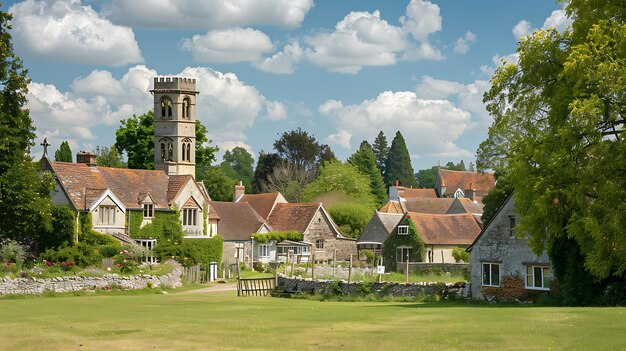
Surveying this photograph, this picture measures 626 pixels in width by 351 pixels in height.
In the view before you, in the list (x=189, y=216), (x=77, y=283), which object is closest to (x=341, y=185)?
(x=189, y=216)

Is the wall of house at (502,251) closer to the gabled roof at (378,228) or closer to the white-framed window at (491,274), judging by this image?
the white-framed window at (491,274)

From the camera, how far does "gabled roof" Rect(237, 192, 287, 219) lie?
90.1 metres

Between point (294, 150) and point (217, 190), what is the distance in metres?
19.5

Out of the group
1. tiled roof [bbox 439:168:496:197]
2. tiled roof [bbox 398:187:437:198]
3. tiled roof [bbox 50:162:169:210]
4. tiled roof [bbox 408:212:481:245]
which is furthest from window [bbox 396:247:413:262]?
tiled roof [bbox 439:168:496:197]

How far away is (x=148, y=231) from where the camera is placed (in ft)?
218

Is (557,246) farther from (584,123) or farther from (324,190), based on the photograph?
(324,190)

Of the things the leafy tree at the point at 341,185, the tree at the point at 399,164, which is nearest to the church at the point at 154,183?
the leafy tree at the point at 341,185

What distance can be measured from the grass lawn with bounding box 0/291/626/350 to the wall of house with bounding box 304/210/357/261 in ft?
163

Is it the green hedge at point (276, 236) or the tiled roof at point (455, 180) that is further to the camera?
the tiled roof at point (455, 180)

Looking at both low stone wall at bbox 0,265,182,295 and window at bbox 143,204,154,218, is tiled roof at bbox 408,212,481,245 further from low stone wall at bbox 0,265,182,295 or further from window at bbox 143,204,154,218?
low stone wall at bbox 0,265,182,295

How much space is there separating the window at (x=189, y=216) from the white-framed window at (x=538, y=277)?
107ft

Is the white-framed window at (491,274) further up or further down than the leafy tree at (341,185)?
further down

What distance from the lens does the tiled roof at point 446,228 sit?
73.0 m

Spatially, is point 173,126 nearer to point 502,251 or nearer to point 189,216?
point 189,216
